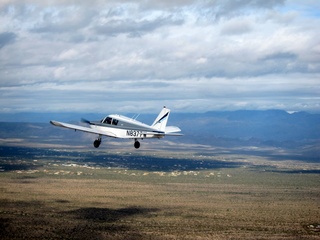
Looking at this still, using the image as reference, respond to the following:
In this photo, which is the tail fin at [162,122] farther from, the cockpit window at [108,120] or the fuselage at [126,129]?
the cockpit window at [108,120]

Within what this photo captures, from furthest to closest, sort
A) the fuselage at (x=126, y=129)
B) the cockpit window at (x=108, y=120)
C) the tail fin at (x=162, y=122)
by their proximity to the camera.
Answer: the tail fin at (x=162, y=122), the cockpit window at (x=108, y=120), the fuselage at (x=126, y=129)

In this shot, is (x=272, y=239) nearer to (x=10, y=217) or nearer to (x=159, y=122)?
(x=10, y=217)

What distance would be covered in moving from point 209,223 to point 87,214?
48593 mm

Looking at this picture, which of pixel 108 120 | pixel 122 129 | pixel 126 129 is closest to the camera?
pixel 126 129

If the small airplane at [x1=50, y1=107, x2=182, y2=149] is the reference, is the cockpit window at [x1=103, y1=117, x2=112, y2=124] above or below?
above

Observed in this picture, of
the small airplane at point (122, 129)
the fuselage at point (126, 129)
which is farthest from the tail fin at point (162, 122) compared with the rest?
the fuselage at point (126, 129)

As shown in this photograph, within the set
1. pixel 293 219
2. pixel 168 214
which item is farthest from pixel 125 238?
pixel 293 219

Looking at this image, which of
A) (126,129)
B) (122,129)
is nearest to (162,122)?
(126,129)

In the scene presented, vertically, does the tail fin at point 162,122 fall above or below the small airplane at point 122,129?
above

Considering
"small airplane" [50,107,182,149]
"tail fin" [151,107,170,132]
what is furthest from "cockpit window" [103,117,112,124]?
"tail fin" [151,107,170,132]

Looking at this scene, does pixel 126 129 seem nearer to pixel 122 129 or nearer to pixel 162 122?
pixel 122 129

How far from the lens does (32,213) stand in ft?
596

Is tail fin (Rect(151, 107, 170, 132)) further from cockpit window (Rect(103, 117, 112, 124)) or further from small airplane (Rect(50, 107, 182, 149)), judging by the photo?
cockpit window (Rect(103, 117, 112, 124))

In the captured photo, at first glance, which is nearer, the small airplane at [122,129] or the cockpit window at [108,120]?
the small airplane at [122,129]
